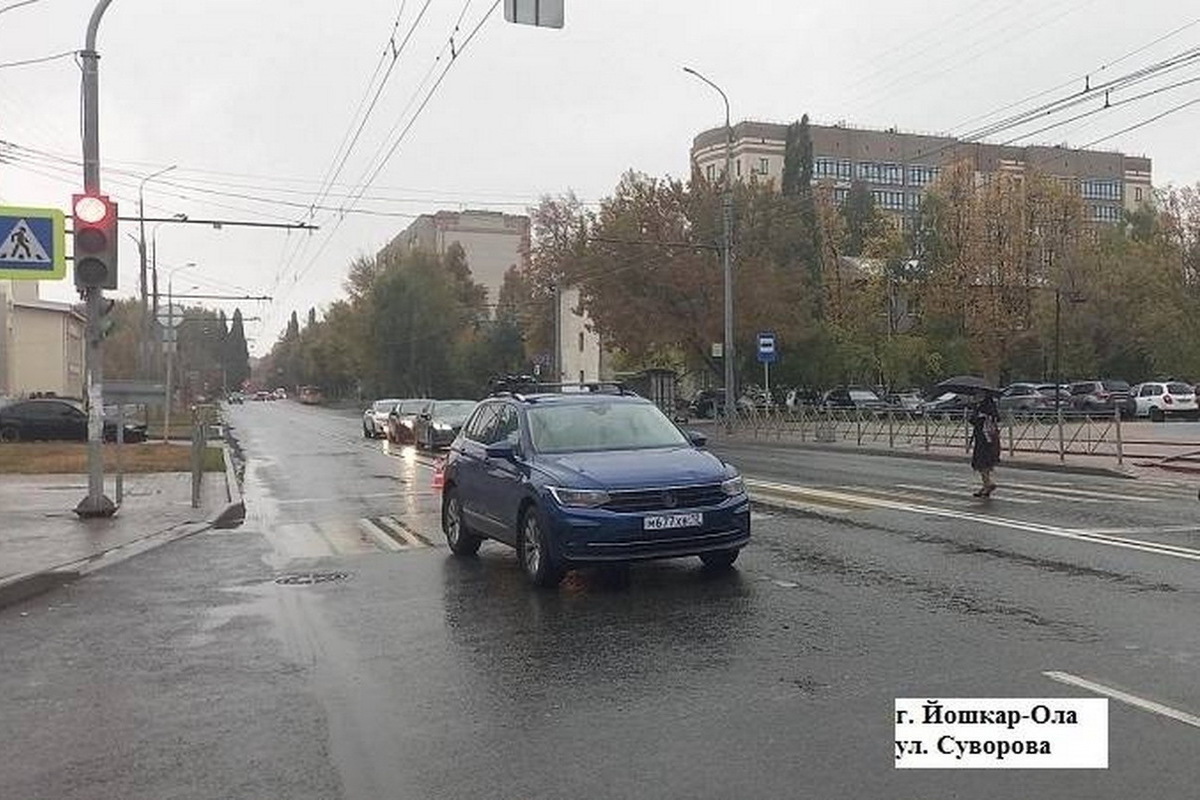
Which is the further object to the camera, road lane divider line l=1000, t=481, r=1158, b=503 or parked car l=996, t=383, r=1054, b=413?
parked car l=996, t=383, r=1054, b=413

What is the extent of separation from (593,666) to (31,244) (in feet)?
32.6

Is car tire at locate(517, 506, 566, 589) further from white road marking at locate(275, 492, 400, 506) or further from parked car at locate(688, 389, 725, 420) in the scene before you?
parked car at locate(688, 389, 725, 420)

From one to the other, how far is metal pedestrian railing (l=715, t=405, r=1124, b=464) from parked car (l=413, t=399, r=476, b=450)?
10.1m

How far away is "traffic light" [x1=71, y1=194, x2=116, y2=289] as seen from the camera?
47.0 feet

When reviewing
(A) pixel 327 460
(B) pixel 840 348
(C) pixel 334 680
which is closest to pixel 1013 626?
(C) pixel 334 680

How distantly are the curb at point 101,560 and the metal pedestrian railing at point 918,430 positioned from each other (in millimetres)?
16918

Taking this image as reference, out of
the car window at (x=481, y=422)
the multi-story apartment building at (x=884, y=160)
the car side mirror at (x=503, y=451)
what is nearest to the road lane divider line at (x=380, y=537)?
the car window at (x=481, y=422)

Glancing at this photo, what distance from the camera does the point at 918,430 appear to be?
106 feet

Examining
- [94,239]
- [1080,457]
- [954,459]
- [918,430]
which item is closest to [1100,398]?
[918,430]

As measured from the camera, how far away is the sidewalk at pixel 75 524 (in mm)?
10777

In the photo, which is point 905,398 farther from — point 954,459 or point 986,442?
point 986,442

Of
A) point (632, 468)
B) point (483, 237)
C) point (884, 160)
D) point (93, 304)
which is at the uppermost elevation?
point (884, 160)

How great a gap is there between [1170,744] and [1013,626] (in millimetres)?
2426

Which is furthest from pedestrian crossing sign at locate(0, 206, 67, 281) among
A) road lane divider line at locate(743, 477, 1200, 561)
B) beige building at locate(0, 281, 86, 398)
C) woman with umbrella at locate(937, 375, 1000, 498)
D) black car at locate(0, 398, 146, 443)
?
beige building at locate(0, 281, 86, 398)
